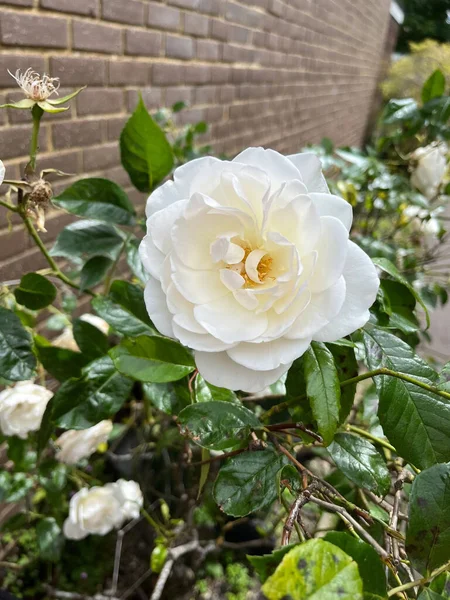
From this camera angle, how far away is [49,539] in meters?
1.41

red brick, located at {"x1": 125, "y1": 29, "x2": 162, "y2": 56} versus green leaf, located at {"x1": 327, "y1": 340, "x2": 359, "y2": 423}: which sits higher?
red brick, located at {"x1": 125, "y1": 29, "x2": 162, "y2": 56}

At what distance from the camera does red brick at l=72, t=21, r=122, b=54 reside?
67.4 inches

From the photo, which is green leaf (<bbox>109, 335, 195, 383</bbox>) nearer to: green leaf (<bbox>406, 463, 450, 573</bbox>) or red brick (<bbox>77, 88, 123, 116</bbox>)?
green leaf (<bbox>406, 463, 450, 573</bbox>)

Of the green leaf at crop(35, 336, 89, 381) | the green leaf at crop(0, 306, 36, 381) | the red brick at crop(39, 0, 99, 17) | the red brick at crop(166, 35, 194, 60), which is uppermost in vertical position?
the red brick at crop(39, 0, 99, 17)

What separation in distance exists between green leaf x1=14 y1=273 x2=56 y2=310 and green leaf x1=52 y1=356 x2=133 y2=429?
0.15m

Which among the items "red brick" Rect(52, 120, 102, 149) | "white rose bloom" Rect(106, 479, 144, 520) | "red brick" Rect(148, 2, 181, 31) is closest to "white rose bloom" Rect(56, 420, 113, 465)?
"white rose bloom" Rect(106, 479, 144, 520)

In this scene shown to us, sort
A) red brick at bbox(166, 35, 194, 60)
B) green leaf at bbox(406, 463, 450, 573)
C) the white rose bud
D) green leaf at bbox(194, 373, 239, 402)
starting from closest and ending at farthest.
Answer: green leaf at bbox(406, 463, 450, 573) → green leaf at bbox(194, 373, 239, 402) → the white rose bud → red brick at bbox(166, 35, 194, 60)

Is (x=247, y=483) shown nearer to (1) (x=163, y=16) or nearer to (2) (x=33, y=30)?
(2) (x=33, y=30)

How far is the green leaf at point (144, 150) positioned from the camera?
2.96ft

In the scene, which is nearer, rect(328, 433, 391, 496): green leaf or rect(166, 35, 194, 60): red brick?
rect(328, 433, 391, 496): green leaf

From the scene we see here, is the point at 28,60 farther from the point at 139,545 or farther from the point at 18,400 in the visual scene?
the point at 139,545

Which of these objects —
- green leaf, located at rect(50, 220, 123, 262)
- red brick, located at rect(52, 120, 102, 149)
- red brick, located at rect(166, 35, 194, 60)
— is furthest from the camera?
red brick, located at rect(166, 35, 194, 60)

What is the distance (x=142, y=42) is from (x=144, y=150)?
1475 mm

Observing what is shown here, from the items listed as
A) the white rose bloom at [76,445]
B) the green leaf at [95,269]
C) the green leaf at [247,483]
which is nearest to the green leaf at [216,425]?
the green leaf at [247,483]
